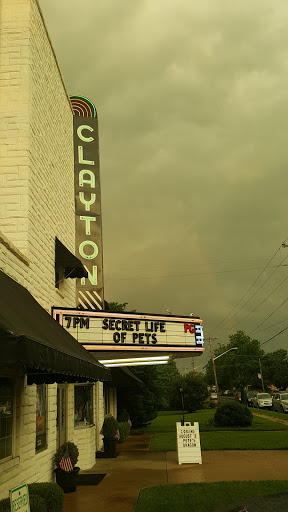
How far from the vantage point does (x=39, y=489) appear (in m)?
6.65

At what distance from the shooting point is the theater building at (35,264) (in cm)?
679

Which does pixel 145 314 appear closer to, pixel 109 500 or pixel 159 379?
pixel 109 500

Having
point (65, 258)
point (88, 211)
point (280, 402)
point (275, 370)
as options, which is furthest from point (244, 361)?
point (65, 258)

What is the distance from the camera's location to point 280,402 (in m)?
38.5

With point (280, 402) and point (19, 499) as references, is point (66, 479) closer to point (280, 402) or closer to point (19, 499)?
point (19, 499)

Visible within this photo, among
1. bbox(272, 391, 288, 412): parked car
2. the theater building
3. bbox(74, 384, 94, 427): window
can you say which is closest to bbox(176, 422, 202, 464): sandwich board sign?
the theater building

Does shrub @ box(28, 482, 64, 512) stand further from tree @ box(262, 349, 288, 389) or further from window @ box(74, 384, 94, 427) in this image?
tree @ box(262, 349, 288, 389)

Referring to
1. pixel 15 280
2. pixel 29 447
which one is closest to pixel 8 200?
pixel 15 280

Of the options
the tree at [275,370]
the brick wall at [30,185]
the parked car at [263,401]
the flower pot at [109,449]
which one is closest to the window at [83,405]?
the brick wall at [30,185]

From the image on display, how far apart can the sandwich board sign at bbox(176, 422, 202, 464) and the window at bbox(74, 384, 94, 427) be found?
2.98 metres

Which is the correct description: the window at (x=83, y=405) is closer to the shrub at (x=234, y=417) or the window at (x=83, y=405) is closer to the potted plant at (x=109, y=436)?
the potted plant at (x=109, y=436)

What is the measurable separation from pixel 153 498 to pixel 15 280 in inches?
209

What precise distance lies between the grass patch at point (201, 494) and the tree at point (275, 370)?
87680 mm

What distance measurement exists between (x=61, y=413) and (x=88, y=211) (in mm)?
6602
